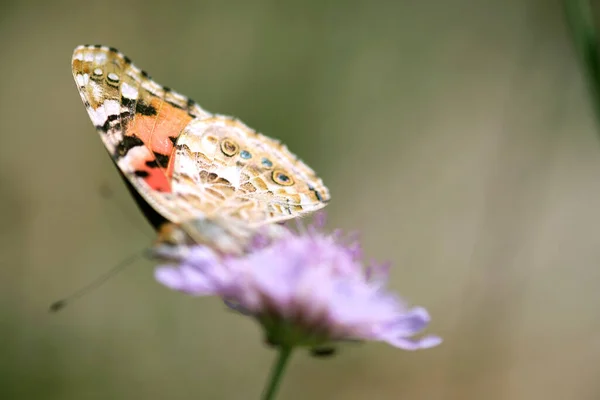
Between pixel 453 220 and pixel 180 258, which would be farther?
pixel 453 220

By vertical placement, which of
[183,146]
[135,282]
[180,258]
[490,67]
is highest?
[490,67]

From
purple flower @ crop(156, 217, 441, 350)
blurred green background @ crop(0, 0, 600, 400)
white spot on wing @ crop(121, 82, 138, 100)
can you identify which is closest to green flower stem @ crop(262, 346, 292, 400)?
purple flower @ crop(156, 217, 441, 350)

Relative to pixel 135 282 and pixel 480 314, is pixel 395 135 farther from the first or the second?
pixel 135 282

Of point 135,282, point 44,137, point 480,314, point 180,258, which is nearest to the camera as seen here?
point 180,258

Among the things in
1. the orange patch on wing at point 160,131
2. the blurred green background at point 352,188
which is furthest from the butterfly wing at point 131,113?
the blurred green background at point 352,188

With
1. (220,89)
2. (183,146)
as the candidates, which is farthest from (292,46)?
(183,146)

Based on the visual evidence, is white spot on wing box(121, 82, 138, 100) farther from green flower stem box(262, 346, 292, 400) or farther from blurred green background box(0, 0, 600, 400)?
blurred green background box(0, 0, 600, 400)

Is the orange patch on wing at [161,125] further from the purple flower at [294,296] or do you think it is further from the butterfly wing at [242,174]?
the purple flower at [294,296]
